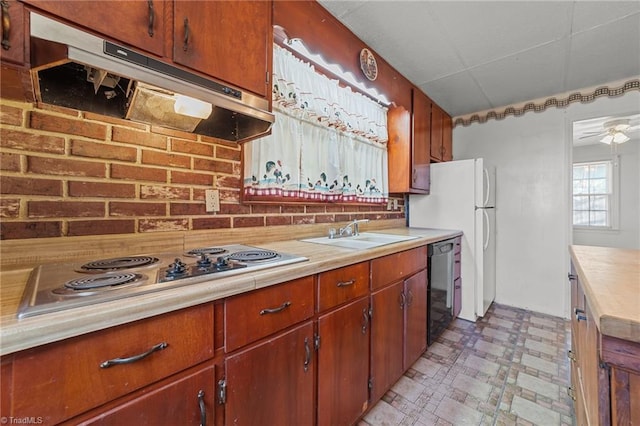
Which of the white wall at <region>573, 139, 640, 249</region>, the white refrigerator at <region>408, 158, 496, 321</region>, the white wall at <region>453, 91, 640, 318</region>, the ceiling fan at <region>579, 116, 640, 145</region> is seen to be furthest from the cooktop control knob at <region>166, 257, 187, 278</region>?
the white wall at <region>573, 139, 640, 249</region>

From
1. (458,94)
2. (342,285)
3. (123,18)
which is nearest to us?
(123,18)

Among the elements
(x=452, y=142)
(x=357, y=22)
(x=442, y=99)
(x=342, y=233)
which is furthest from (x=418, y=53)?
(x=452, y=142)

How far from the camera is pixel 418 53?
6.91 feet

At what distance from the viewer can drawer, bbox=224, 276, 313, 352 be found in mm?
833

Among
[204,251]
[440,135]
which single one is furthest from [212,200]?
[440,135]

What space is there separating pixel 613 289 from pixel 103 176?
71.0 inches

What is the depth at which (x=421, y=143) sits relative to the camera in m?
2.76

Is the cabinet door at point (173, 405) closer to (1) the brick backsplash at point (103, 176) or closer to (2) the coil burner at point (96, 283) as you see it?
(2) the coil burner at point (96, 283)

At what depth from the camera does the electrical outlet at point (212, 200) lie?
1.38 meters

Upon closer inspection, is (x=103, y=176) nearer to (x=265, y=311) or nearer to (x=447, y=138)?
(x=265, y=311)

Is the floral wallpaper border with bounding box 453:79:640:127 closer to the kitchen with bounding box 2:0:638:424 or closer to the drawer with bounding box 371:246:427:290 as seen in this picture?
the kitchen with bounding box 2:0:638:424

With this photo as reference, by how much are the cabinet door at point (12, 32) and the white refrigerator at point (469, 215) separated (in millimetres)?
2967

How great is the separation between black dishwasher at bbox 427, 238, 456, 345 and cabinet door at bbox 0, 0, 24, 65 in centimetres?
218
